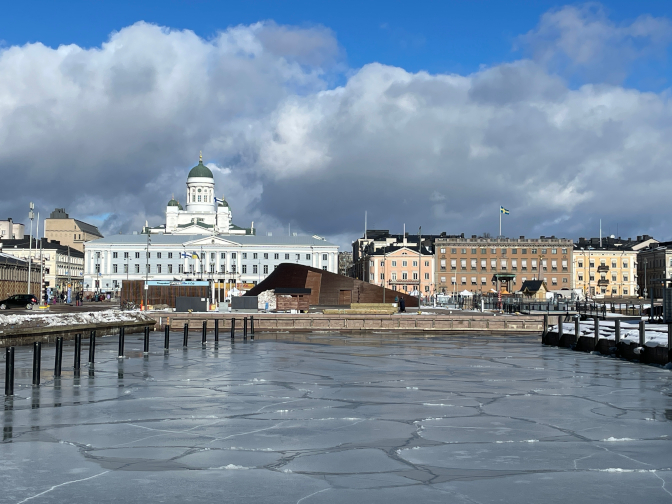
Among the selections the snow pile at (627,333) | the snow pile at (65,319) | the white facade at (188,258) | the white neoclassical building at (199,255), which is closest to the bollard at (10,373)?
the snow pile at (65,319)

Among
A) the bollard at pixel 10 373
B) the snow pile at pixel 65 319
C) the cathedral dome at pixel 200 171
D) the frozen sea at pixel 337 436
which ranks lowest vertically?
the frozen sea at pixel 337 436

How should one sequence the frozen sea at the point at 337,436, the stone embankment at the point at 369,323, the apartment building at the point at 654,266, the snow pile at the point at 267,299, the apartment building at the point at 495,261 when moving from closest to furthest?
the frozen sea at the point at 337,436 < the stone embankment at the point at 369,323 < the snow pile at the point at 267,299 < the apartment building at the point at 495,261 < the apartment building at the point at 654,266

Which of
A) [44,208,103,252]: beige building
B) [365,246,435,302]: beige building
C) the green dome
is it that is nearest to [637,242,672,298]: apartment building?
[365,246,435,302]: beige building

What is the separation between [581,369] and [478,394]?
321 inches

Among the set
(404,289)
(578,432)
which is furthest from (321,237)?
(578,432)

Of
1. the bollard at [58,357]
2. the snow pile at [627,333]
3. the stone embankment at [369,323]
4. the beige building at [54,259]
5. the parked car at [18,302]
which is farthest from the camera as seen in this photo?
the beige building at [54,259]

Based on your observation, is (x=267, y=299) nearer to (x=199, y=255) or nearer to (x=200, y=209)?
(x=199, y=255)

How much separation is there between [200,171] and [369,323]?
140m

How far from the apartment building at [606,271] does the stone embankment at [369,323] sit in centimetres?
11093

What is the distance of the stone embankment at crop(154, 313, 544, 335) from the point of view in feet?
167

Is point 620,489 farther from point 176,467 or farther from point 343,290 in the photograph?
point 343,290

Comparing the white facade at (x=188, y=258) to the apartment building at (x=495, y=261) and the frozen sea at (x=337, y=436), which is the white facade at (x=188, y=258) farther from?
the frozen sea at (x=337, y=436)

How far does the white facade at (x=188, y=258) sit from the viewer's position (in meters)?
154

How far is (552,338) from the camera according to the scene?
1483 inches
